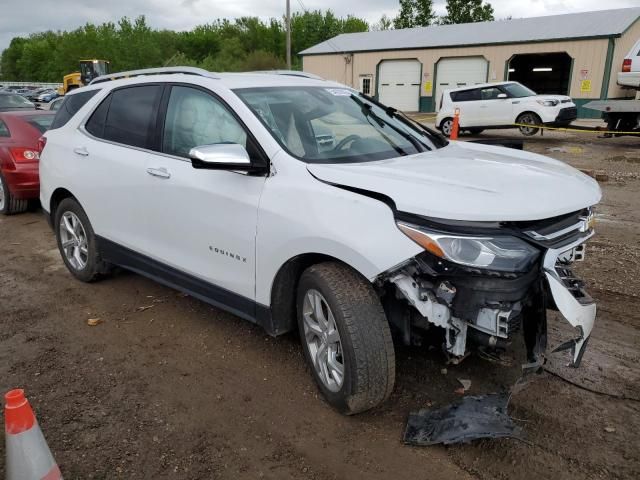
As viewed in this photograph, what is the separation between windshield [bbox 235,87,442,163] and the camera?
329 cm

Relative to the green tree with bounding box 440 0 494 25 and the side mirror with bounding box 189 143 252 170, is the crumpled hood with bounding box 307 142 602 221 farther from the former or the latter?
the green tree with bounding box 440 0 494 25

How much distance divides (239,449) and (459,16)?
2633 inches

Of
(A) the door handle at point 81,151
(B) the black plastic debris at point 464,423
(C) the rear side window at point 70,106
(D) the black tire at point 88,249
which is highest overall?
(C) the rear side window at point 70,106

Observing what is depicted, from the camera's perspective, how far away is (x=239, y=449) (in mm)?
2768

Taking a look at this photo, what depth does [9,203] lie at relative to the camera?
7.75 metres

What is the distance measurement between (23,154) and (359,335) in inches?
259

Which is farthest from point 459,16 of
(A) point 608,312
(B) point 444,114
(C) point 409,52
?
(A) point 608,312

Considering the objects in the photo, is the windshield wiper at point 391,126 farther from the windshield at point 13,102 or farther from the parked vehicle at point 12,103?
the windshield at point 13,102

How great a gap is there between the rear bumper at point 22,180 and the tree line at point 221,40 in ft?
143

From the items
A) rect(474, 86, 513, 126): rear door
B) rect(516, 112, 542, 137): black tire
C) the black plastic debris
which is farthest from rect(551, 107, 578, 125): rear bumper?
the black plastic debris

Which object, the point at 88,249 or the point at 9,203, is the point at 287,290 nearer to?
the point at 88,249

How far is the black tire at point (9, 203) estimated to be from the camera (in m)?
7.66

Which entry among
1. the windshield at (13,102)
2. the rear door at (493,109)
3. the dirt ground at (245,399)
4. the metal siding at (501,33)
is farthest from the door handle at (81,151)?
the metal siding at (501,33)

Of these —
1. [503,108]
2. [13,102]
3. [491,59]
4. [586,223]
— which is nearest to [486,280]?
[586,223]
